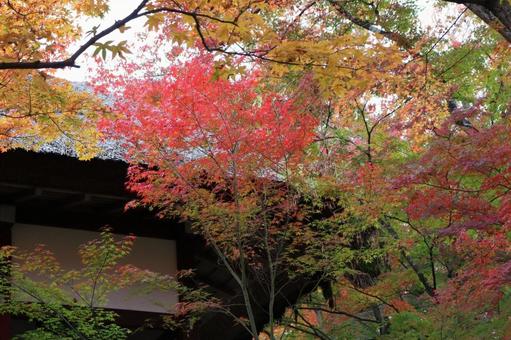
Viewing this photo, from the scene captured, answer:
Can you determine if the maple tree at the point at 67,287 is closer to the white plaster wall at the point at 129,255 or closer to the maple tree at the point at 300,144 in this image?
the white plaster wall at the point at 129,255

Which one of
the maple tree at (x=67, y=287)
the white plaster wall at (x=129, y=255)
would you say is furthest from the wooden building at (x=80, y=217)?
the maple tree at (x=67, y=287)

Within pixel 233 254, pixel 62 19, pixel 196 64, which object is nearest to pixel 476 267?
pixel 233 254

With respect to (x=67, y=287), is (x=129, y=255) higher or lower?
higher

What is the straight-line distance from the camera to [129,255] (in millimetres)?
8516

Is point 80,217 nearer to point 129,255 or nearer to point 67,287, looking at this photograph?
point 129,255

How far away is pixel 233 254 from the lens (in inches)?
322

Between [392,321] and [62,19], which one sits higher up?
[62,19]

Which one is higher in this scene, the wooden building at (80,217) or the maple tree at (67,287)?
the wooden building at (80,217)

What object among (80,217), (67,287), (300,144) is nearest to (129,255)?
(80,217)

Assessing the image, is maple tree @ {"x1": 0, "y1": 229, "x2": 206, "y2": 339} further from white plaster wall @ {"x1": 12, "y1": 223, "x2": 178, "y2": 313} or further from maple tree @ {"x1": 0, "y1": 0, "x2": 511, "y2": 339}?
maple tree @ {"x1": 0, "y1": 0, "x2": 511, "y2": 339}

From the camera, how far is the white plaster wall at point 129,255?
7953mm

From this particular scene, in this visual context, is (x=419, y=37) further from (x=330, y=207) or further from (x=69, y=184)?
(x=69, y=184)

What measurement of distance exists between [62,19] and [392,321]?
18.6 ft

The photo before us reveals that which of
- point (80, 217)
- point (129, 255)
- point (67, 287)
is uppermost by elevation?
point (80, 217)
